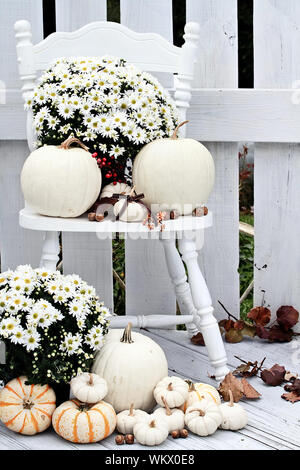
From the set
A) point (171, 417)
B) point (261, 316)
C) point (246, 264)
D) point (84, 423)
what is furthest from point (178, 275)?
point (246, 264)

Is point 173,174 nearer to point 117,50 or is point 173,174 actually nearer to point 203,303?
point 203,303

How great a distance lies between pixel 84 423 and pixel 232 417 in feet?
1.43

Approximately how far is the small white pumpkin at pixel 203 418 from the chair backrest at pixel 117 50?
1.03 m

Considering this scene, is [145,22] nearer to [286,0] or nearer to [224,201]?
[286,0]

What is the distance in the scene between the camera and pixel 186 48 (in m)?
2.47

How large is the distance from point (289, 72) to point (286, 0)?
278 mm

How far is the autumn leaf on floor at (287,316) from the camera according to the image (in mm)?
2805

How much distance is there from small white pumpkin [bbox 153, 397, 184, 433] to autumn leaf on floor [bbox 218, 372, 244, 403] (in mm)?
221

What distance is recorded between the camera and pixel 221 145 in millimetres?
2824

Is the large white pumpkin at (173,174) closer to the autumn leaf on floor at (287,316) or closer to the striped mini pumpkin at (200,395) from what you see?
the striped mini pumpkin at (200,395)

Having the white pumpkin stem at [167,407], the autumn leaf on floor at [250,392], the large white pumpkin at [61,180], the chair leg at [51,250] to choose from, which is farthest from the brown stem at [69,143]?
the autumn leaf on floor at [250,392]

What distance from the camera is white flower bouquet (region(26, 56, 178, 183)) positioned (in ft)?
7.53
